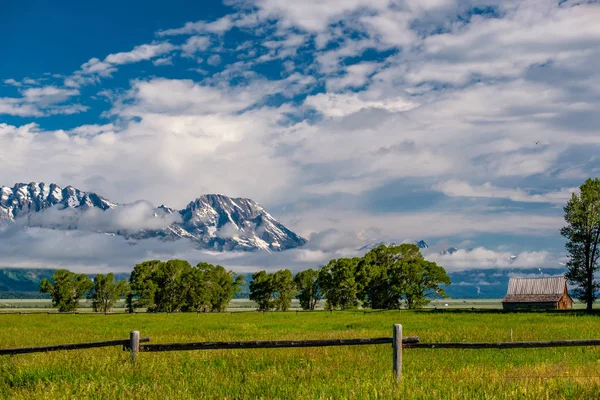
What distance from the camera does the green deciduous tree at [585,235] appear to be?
71500mm

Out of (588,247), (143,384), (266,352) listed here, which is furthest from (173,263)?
(143,384)

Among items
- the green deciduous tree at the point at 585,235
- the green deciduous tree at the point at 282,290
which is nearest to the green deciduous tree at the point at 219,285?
the green deciduous tree at the point at 282,290

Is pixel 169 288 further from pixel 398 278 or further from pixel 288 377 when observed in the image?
pixel 288 377

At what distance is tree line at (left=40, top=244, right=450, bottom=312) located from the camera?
4611 inches

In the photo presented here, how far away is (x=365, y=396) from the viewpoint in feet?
36.5

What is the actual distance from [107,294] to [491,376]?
149 m

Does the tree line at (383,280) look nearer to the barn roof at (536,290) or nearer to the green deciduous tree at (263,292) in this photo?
the green deciduous tree at (263,292)

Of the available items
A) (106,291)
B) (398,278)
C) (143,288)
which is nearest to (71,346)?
(398,278)

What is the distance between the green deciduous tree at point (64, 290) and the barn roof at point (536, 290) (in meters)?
102

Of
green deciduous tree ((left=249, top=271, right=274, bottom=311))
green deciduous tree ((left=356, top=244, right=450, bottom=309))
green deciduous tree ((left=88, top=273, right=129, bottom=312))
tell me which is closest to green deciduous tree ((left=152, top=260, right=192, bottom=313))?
green deciduous tree ((left=88, top=273, right=129, bottom=312))

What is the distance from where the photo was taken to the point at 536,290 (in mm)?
113875

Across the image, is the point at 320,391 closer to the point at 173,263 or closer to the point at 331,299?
the point at 331,299

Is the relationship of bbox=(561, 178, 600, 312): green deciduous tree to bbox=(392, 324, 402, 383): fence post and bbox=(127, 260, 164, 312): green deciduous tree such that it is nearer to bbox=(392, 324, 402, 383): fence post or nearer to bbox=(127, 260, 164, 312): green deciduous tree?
bbox=(392, 324, 402, 383): fence post

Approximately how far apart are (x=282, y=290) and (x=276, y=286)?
1.90m
